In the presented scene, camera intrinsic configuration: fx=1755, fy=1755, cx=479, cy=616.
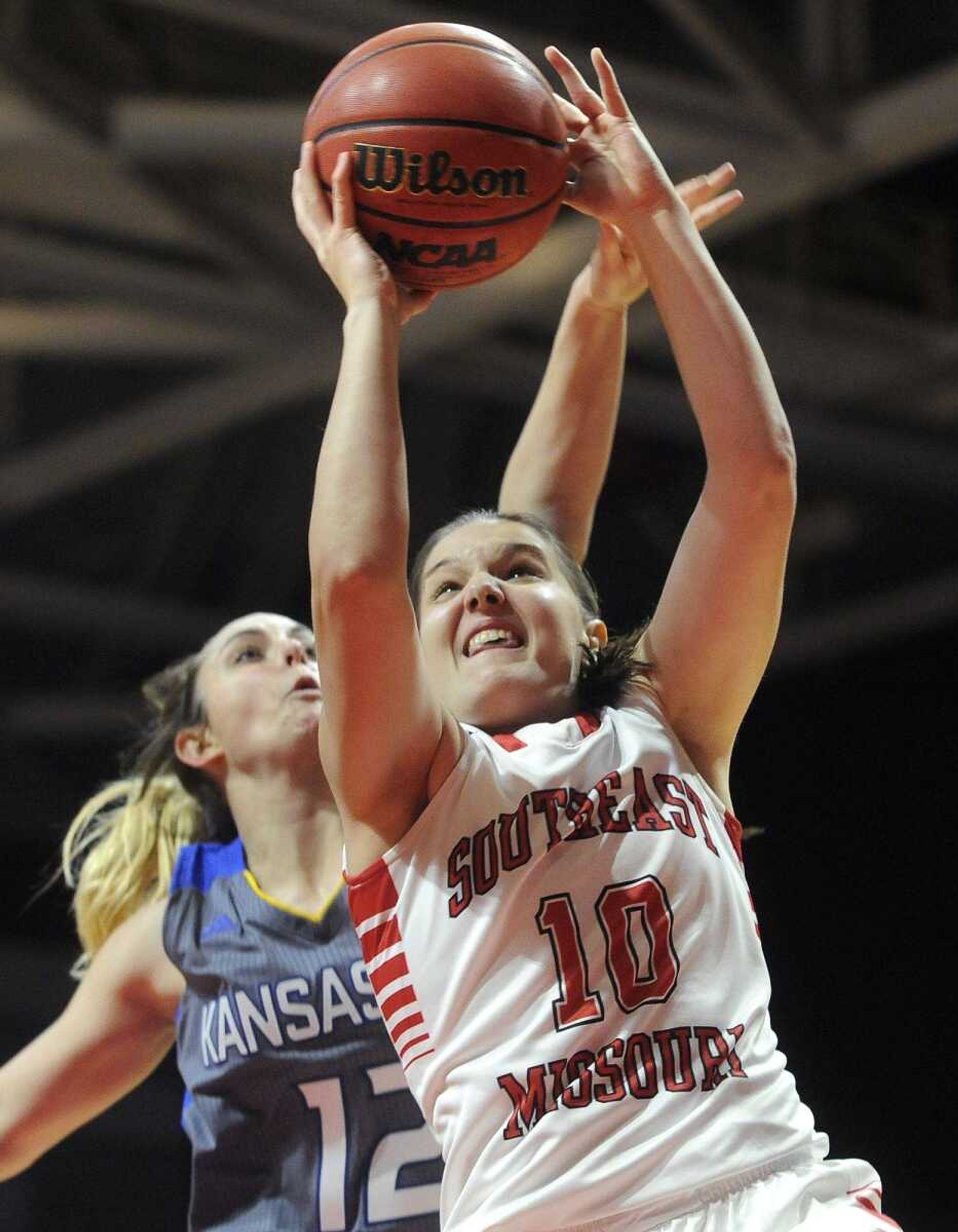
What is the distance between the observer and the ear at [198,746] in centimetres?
330

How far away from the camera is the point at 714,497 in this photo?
2133 mm

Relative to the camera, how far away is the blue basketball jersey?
2725mm

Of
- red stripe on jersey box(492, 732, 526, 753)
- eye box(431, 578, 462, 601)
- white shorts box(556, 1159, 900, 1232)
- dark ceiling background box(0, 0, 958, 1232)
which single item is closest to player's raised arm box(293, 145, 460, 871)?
red stripe on jersey box(492, 732, 526, 753)

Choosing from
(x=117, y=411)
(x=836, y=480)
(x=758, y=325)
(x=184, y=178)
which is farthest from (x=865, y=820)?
(x=184, y=178)

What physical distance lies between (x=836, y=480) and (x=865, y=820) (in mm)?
2039

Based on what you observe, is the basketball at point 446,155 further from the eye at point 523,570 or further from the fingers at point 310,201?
the eye at point 523,570

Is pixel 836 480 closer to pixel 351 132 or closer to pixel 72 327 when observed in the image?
pixel 72 327

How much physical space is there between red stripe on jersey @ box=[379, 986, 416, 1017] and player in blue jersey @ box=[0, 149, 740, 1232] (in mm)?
748

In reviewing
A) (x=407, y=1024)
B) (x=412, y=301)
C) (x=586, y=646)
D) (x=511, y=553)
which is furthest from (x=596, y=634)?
(x=407, y=1024)

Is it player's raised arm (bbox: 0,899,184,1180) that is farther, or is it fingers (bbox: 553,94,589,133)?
player's raised arm (bbox: 0,899,184,1180)

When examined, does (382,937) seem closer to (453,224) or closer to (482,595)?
(482,595)

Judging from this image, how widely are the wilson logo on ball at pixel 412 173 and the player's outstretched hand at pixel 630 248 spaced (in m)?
0.32

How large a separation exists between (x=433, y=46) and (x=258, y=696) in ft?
4.22

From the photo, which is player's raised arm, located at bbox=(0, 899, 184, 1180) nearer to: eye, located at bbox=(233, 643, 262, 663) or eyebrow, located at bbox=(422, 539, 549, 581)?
eye, located at bbox=(233, 643, 262, 663)
